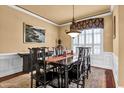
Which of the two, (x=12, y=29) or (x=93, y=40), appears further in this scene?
(x=93, y=40)

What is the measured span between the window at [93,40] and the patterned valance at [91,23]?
12.6 inches

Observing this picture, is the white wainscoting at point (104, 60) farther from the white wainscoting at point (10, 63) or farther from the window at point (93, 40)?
the white wainscoting at point (10, 63)

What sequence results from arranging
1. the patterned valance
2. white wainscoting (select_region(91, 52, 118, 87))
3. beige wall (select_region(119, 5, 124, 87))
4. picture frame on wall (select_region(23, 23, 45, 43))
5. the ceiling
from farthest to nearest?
the patterned valance < white wainscoting (select_region(91, 52, 118, 87)) < picture frame on wall (select_region(23, 23, 45, 43)) < the ceiling < beige wall (select_region(119, 5, 124, 87))

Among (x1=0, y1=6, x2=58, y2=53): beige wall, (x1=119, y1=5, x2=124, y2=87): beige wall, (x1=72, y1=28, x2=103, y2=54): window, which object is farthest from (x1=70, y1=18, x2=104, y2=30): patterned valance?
(x1=119, y1=5, x2=124, y2=87): beige wall

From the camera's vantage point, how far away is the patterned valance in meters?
5.28

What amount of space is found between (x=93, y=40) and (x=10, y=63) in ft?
13.2

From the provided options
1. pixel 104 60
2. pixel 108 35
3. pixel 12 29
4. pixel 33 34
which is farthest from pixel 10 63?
pixel 108 35

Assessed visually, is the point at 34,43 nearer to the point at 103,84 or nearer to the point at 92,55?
the point at 92,55

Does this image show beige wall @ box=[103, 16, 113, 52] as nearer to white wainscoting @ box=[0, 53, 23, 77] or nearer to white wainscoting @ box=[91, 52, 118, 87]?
white wainscoting @ box=[91, 52, 118, 87]

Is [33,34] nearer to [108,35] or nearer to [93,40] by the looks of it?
[93,40]

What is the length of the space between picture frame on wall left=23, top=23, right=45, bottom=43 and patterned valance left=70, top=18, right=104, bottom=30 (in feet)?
6.33

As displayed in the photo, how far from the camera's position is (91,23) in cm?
556
